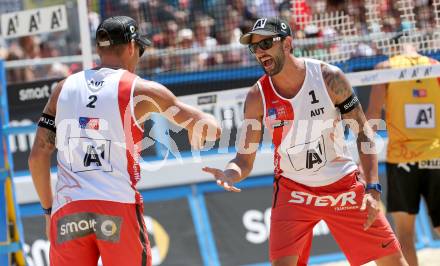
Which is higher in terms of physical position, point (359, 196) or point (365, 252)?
point (359, 196)

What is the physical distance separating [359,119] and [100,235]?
182 cm

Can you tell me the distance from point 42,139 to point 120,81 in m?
0.59

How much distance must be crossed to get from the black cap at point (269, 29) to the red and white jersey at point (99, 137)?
101 cm

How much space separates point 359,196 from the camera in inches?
209

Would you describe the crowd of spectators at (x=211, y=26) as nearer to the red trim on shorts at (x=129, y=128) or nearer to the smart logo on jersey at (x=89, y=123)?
the red trim on shorts at (x=129, y=128)

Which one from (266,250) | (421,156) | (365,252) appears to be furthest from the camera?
(266,250)

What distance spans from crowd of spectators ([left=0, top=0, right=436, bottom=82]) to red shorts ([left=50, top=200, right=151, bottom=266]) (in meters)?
3.56

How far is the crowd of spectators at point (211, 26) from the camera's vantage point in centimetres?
763

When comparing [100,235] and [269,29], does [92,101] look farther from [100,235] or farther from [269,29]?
[269,29]

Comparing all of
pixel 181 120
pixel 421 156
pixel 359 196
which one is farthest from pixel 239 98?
pixel 181 120

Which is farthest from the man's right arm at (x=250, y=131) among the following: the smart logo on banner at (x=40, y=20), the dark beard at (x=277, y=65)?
the smart logo on banner at (x=40, y=20)

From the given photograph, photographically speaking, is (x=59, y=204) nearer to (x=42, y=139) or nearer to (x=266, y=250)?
(x=42, y=139)

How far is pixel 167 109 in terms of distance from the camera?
448cm

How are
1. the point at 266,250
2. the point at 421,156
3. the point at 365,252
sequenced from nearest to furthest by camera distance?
the point at 365,252, the point at 421,156, the point at 266,250
